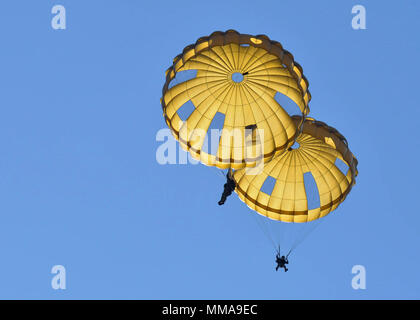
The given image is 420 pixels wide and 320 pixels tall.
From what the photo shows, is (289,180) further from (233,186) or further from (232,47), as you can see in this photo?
(232,47)

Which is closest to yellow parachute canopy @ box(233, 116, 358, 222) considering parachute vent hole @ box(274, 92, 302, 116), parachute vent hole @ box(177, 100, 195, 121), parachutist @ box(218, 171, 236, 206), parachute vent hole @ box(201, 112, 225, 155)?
parachute vent hole @ box(274, 92, 302, 116)

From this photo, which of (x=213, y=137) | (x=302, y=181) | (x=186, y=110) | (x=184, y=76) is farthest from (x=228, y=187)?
(x=184, y=76)

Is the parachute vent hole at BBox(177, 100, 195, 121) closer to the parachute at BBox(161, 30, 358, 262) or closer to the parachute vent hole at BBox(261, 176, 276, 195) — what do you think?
the parachute at BBox(161, 30, 358, 262)

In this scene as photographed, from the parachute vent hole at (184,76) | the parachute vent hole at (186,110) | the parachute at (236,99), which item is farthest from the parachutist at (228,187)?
the parachute vent hole at (184,76)

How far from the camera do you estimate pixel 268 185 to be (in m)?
40.6

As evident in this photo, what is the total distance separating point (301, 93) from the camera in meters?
36.9

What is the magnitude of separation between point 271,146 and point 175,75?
5418 mm

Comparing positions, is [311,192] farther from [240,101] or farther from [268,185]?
[240,101]

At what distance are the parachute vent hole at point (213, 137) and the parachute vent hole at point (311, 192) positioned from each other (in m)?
5.62

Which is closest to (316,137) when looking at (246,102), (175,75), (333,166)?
(333,166)

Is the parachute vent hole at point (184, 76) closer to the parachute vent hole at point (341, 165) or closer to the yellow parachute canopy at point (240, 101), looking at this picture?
the yellow parachute canopy at point (240, 101)

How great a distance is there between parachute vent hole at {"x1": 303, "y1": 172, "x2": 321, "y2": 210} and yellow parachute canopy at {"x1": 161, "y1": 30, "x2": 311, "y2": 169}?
→ 3.83m

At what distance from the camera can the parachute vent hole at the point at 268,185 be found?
133 feet

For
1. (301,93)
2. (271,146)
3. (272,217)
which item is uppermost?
(301,93)
